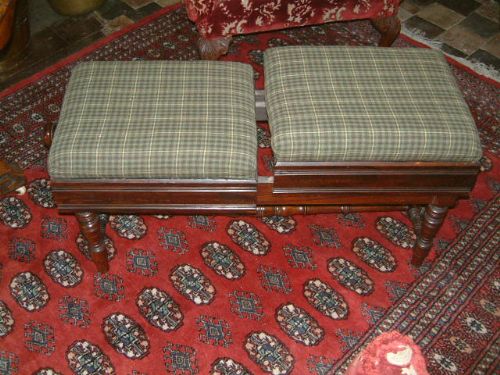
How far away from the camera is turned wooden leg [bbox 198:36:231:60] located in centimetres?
250

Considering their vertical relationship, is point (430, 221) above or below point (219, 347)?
above

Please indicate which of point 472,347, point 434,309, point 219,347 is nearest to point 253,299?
point 219,347

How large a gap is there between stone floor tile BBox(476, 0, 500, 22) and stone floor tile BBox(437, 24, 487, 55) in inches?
9.0

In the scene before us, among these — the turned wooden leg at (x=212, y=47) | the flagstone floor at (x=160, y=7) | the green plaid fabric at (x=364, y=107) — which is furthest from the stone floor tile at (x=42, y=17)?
the green plaid fabric at (x=364, y=107)

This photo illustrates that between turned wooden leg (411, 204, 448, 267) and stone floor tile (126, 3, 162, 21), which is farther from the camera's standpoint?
stone floor tile (126, 3, 162, 21)

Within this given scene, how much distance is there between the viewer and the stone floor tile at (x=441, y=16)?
128 inches

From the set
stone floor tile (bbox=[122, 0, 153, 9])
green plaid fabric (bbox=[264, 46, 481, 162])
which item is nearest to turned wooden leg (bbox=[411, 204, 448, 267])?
green plaid fabric (bbox=[264, 46, 481, 162])

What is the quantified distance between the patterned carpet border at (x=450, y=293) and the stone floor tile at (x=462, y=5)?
1559mm

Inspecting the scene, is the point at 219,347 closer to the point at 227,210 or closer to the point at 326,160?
the point at 227,210

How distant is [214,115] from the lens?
179 centimetres

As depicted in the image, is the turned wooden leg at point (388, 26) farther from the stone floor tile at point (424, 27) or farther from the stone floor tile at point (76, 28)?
the stone floor tile at point (76, 28)

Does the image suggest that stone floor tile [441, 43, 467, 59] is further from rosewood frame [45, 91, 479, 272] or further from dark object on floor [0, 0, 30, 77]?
dark object on floor [0, 0, 30, 77]

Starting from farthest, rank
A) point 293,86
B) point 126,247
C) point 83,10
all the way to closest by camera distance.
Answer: point 83,10 → point 126,247 → point 293,86

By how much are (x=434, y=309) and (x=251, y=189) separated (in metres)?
0.89
